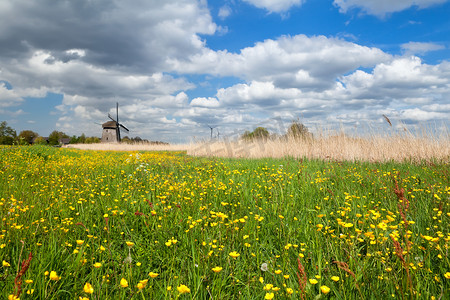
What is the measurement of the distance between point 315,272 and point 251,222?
1029 mm

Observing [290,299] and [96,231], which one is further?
[96,231]

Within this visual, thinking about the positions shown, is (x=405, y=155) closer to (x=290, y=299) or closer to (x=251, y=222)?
(x=251, y=222)

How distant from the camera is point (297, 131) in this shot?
13.2 m

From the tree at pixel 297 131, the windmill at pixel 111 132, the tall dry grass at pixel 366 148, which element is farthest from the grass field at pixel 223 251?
the windmill at pixel 111 132

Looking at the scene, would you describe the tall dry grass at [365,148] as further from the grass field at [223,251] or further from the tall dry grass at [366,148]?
the grass field at [223,251]

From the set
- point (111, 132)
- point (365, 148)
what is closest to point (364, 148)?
point (365, 148)

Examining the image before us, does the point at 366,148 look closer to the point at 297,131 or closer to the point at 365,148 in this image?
the point at 365,148

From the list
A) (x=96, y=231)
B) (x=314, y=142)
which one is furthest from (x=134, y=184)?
(x=314, y=142)

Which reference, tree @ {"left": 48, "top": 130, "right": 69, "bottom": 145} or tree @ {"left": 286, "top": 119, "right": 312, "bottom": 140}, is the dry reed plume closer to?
tree @ {"left": 286, "top": 119, "right": 312, "bottom": 140}

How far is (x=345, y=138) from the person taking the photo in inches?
Answer: 438

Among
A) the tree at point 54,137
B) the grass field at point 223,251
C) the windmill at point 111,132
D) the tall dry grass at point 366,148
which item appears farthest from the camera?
the tree at point 54,137

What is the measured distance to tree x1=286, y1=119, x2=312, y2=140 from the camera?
41.4 feet

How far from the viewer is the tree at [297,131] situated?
497 inches

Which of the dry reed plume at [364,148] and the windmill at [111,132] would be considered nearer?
the dry reed plume at [364,148]
